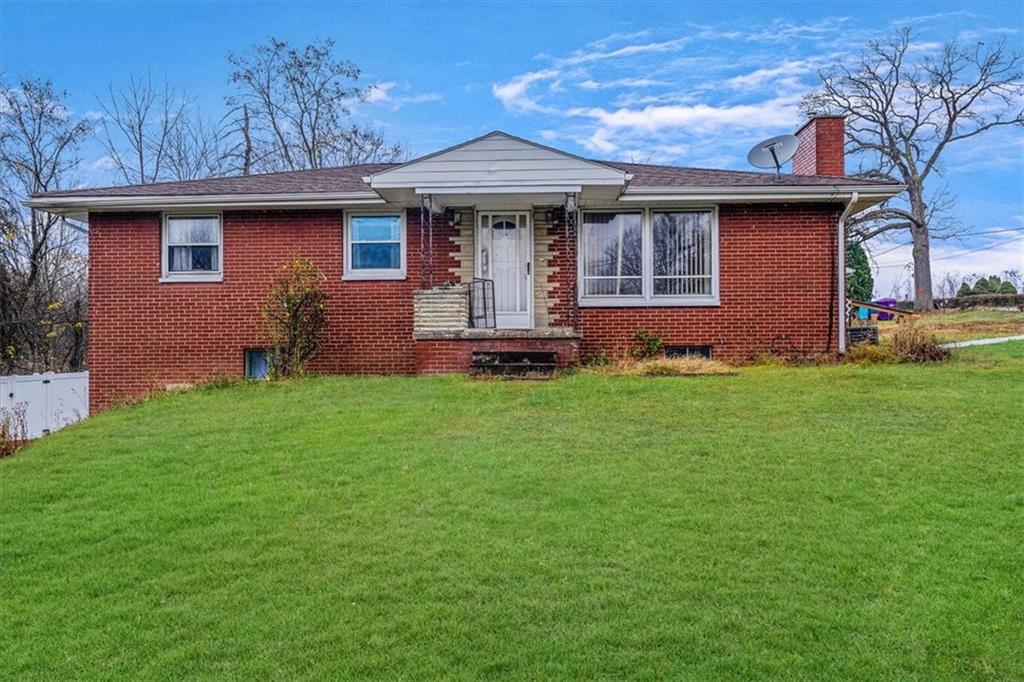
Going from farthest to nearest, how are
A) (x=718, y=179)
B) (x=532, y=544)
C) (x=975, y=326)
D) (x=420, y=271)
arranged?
(x=975, y=326) → (x=718, y=179) → (x=420, y=271) → (x=532, y=544)

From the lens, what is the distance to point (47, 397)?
14.3 metres

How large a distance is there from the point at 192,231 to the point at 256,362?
252 cm

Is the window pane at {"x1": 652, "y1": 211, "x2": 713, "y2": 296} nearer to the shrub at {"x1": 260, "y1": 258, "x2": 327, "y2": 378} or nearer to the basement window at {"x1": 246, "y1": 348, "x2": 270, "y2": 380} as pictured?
the shrub at {"x1": 260, "y1": 258, "x2": 327, "y2": 378}

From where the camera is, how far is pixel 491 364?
11.8 m

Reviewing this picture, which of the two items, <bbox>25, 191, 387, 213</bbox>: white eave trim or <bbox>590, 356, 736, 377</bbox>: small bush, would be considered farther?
<bbox>25, 191, 387, 213</bbox>: white eave trim

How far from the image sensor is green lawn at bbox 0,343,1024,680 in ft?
12.8

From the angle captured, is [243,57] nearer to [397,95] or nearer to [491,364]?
[397,95]

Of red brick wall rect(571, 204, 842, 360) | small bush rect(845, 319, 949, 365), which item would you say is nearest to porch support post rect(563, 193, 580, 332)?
red brick wall rect(571, 204, 842, 360)

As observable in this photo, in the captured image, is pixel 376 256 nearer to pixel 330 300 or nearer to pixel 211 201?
pixel 330 300

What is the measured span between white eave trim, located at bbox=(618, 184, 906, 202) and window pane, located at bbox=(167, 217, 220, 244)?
280 inches

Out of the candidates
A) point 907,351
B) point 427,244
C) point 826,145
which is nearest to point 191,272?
point 427,244

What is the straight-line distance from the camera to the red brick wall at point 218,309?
13.4 meters

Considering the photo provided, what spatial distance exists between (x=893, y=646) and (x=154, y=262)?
12803 mm

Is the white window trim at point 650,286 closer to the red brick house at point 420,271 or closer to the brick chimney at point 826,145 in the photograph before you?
the red brick house at point 420,271
